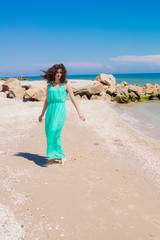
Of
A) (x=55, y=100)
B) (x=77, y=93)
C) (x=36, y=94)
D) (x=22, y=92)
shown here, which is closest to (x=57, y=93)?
(x=55, y=100)

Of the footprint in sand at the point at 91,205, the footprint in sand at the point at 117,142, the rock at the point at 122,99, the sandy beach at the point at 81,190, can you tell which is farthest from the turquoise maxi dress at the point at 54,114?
the rock at the point at 122,99

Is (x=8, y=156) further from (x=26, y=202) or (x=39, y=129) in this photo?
(x=39, y=129)

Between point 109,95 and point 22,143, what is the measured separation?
18.4 meters

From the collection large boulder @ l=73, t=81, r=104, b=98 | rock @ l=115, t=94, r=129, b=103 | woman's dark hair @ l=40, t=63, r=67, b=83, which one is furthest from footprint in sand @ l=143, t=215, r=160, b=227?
rock @ l=115, t=94, r=129, b=103

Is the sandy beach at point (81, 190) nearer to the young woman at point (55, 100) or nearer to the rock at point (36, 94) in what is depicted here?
the young woman at point (55, 100)

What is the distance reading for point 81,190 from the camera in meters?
4.80

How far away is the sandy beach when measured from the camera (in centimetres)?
355

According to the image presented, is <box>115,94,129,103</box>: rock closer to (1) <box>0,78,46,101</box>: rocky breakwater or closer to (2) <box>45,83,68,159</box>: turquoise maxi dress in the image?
(1) <box>0,78,46,101</box>: rocky breakwater

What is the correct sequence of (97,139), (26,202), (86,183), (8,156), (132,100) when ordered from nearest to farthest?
1. (26,202)
2. (86,183)
3. (8,156)
4. (97,139)
5. (132,100)

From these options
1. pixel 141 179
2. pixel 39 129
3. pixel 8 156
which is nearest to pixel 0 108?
pixel 39 129

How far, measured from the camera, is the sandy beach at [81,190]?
140 inches

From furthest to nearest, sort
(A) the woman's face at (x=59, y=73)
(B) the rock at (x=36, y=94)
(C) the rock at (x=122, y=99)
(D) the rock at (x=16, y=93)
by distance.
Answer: (C) the rock at (x=122, y=99), (D) the rock at (x=16, y=93), (B) the rock at (x=36, y=94), (A) the woman's face at (x=59, y=73)

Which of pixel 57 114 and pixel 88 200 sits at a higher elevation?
pixel 57 114

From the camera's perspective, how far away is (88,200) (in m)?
4.41
